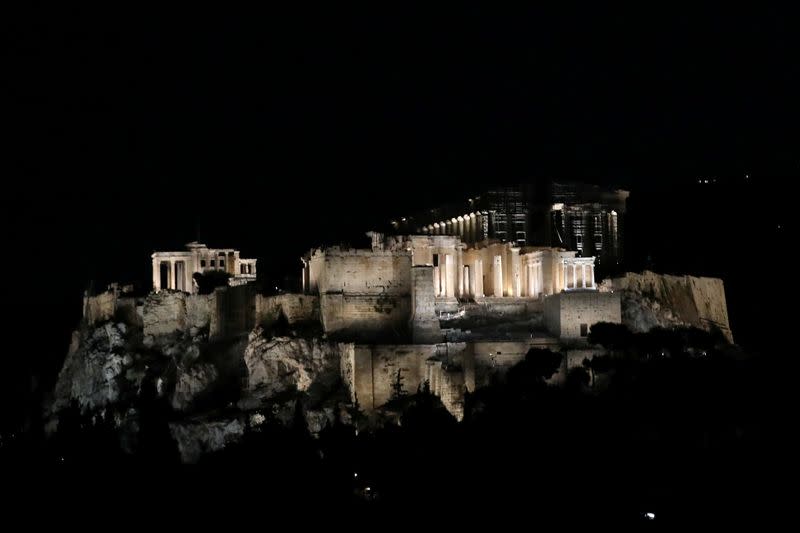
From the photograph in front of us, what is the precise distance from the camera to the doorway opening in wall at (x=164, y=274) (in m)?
61.7

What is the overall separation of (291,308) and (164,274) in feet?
67.1

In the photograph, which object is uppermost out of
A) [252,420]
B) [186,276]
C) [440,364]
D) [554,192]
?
[554,192]

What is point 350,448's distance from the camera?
26375 mm

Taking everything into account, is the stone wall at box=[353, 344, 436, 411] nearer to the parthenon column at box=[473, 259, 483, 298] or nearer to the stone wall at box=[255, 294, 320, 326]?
the stone wall at box=[255, 294, 320, 326]

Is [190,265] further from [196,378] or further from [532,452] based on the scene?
[532,452]

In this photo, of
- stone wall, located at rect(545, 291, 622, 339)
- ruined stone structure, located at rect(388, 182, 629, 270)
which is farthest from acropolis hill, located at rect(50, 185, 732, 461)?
ruined stone structure, located at rect(388, 182, 629, 270)

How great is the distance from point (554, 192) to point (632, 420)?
35983 millimetres

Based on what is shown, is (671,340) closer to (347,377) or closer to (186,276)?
(347,377)

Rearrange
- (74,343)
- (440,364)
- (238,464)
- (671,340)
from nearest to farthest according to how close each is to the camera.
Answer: (238,464) < (440,364) < (671,340) < (74,343)

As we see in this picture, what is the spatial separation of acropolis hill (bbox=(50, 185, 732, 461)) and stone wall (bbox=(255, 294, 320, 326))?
0.26 feet

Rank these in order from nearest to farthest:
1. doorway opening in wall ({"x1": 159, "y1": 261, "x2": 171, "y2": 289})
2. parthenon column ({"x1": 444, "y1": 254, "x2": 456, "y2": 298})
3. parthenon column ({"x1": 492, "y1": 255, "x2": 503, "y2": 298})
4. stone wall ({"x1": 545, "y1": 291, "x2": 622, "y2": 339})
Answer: stone wall ({"x1": 545, "y1": 291, "x2": 622, "y2": 339}) → parthenon column ({"x1": 444, "y1": 254, "x2": 456, "y2": 298}) → parthenon column ({"x1": 492, "y1": 255, "x2": 503, "y2": 298}) → doorway opening in wall ({"x1": 159, "y1": 261, "x2": 171, "y2": 289})

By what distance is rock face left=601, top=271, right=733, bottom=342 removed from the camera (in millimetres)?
45750

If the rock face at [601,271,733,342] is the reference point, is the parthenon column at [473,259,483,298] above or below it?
above

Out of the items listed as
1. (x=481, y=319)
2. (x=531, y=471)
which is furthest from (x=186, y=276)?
(x=531, y=471)
